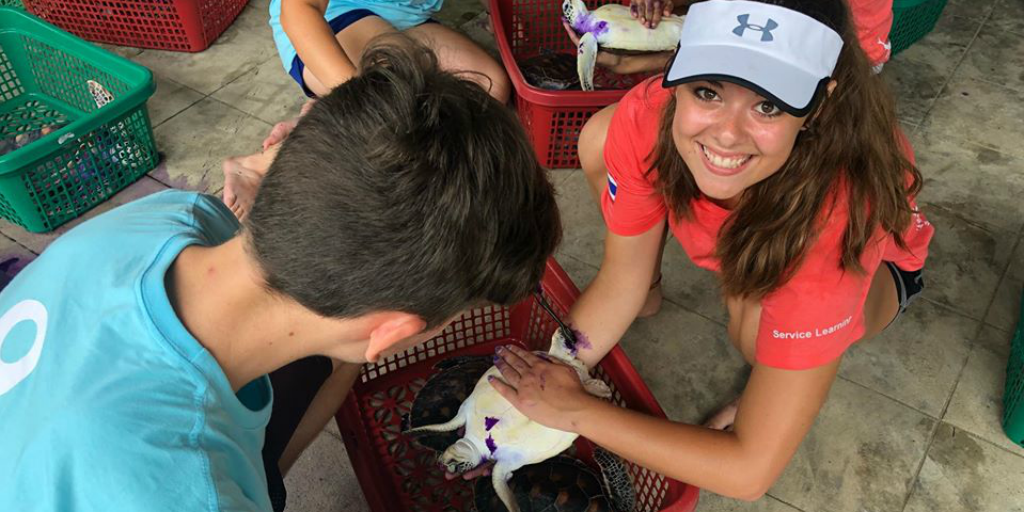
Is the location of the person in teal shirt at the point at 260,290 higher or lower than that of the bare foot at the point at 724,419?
higher

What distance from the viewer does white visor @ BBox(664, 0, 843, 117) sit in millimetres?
795

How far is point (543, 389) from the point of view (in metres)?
1.11

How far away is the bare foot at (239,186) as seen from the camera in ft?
3.58

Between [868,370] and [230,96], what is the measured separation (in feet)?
5.89

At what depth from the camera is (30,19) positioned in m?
1.80

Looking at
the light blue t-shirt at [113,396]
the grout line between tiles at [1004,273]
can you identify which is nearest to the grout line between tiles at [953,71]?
the grout line between tiles at [1004,273]

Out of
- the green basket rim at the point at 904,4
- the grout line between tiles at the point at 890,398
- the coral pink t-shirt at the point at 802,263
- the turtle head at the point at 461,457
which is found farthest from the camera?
the green basket rim at the point at 904,4

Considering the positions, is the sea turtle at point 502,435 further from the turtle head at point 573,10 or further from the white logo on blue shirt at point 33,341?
the turtle head at point 573,10

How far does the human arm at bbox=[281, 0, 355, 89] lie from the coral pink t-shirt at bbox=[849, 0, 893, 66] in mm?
1020

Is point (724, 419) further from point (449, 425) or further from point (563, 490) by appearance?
point (449, 425)

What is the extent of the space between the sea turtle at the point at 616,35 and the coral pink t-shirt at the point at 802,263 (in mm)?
612

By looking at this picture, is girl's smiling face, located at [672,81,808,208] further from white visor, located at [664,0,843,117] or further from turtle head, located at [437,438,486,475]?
turtle head, located at [437,438,486,475]

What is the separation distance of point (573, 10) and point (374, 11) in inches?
19.6

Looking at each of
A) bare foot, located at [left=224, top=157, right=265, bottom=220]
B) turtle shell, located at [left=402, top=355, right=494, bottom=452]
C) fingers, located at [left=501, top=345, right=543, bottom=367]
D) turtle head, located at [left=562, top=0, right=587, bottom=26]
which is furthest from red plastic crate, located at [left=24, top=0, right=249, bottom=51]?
fingers, located at [left=501, top=345, right=543, bottom=367]
